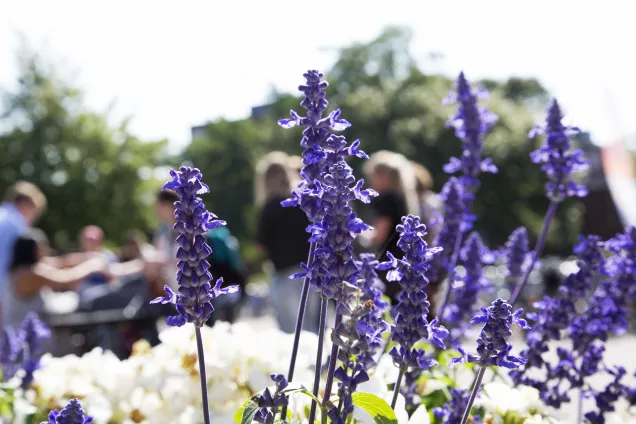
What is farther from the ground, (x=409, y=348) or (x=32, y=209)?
(x=32, y=209)

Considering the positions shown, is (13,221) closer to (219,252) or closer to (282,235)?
(219,252)

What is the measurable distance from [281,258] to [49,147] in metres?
16.3

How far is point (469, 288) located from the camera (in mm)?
2012

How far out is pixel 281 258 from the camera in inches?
209

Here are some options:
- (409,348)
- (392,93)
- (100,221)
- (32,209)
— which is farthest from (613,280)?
(392,93)

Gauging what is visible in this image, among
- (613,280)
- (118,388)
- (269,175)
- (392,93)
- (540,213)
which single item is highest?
(392,93)

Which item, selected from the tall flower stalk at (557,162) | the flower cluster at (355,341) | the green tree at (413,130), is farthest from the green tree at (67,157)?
the flower cluster at (355,341)

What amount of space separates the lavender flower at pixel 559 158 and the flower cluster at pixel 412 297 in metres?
0.87

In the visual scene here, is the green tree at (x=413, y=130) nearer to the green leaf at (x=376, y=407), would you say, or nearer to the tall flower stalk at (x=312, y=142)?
the tall flower stalk at (x=312, y=142)

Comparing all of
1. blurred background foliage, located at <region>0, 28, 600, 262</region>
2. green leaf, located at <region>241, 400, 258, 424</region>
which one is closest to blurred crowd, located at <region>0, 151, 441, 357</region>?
green leaf, located at <region>241, 400, 258, 424</region>

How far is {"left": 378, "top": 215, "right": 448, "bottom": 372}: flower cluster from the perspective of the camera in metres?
1.05

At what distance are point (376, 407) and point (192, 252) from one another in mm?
378

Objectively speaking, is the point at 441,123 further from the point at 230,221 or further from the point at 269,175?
the point at 269,175

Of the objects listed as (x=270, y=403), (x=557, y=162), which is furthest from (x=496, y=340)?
(x=557, y=162)
